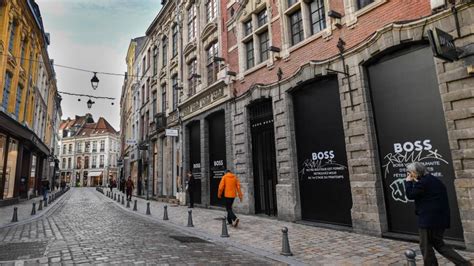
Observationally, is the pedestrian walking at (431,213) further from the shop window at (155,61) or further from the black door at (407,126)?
the shop window at (155,61)

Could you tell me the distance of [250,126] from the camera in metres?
12.7

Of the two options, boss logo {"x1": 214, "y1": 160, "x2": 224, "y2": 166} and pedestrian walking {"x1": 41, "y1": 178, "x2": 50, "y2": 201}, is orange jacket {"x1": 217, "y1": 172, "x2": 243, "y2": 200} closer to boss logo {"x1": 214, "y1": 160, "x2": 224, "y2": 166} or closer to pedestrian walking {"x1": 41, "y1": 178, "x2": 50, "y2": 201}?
boss logo {"x1": 214, "y1": 160, "x2": 224, "y2": 166}

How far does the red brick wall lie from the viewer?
23.2 ft

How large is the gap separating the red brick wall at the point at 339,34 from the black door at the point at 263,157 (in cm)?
122

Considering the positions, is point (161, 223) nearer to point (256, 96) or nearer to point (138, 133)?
point (256, 96)

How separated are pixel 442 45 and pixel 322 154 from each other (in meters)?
4.43

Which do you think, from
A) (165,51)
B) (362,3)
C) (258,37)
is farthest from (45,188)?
(362,3)

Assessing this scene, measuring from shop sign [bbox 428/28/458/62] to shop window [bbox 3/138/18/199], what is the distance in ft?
69.5

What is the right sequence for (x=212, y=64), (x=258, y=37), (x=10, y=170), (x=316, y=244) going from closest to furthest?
(x=316, y=244) → (x=258, y=37) → (x=212, y=64) → (x=10, y=170)

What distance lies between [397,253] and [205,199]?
1089 centimetres

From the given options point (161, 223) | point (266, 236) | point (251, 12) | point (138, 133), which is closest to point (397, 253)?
point (266, 236)

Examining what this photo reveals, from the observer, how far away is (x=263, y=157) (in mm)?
12266

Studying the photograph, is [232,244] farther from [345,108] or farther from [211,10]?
[211,10]

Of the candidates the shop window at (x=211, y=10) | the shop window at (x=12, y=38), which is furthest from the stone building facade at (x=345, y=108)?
the shop window at (x=12, y=38)
